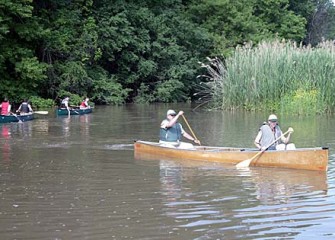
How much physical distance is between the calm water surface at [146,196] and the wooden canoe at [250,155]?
22 cm

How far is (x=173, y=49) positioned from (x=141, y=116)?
15260 millimetres

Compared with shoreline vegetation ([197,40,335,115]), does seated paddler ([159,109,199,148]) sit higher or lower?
lower

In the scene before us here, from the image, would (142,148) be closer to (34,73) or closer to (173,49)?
(34,73)

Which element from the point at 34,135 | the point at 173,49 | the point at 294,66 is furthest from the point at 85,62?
the point at 34,135

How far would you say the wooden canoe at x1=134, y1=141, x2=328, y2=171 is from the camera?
12.7 meters

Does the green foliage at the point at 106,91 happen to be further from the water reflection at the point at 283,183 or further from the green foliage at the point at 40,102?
the water reflection at the point at 283,183

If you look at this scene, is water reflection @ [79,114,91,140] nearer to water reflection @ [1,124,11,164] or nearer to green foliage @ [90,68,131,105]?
water reflection @ [1,124,11,164]

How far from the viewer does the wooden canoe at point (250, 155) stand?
41.7 ft

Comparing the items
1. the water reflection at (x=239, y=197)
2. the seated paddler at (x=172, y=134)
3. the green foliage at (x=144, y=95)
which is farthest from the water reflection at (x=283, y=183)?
the green foliage at (x=144, y=95)

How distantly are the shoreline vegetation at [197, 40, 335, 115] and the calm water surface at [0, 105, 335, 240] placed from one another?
899cm

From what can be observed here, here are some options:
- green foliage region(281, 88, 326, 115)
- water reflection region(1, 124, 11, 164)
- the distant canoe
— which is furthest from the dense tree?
green foliage region(281, 88, 326, 115)

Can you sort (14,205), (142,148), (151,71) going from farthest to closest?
(151,71) < (142,148) < (14,205)

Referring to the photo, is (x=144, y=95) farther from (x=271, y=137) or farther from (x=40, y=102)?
(x=271, y=137)

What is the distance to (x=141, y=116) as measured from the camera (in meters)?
29.2
